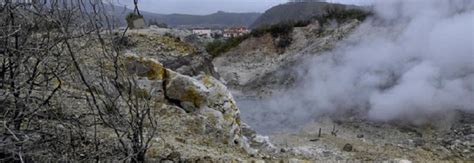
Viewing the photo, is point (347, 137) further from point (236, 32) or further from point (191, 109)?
point (236, 32)

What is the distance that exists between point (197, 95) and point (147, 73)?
2.24ft

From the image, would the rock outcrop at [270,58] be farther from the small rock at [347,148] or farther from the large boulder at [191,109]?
the large boulder at [191,109]

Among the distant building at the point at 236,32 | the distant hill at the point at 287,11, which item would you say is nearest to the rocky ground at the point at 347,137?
the distant building at the point at 236,32

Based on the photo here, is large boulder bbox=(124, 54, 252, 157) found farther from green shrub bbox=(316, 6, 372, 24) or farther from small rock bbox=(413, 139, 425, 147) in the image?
green shrub bbox=(316, 6, 372, 24)

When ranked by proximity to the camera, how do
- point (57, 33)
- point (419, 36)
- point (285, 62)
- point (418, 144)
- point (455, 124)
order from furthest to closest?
point (285, 62)
point (419, 36)
point (455, 124)
point (418, 144)
point (57, 33)

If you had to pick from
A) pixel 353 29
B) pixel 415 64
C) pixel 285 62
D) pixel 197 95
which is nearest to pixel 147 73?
pixel 197 95

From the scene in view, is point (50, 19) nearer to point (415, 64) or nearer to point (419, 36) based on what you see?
point (415, 64)

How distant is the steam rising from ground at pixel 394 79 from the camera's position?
383 inches

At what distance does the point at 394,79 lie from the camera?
440 inches

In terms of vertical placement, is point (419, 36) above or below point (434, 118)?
above

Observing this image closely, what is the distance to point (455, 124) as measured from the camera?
903cm

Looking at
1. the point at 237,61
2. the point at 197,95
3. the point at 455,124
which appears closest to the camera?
the point at 197,95

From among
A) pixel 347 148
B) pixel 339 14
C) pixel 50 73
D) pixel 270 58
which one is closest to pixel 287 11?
pixel 339 14

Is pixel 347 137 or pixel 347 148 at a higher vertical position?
pixel 347 148
